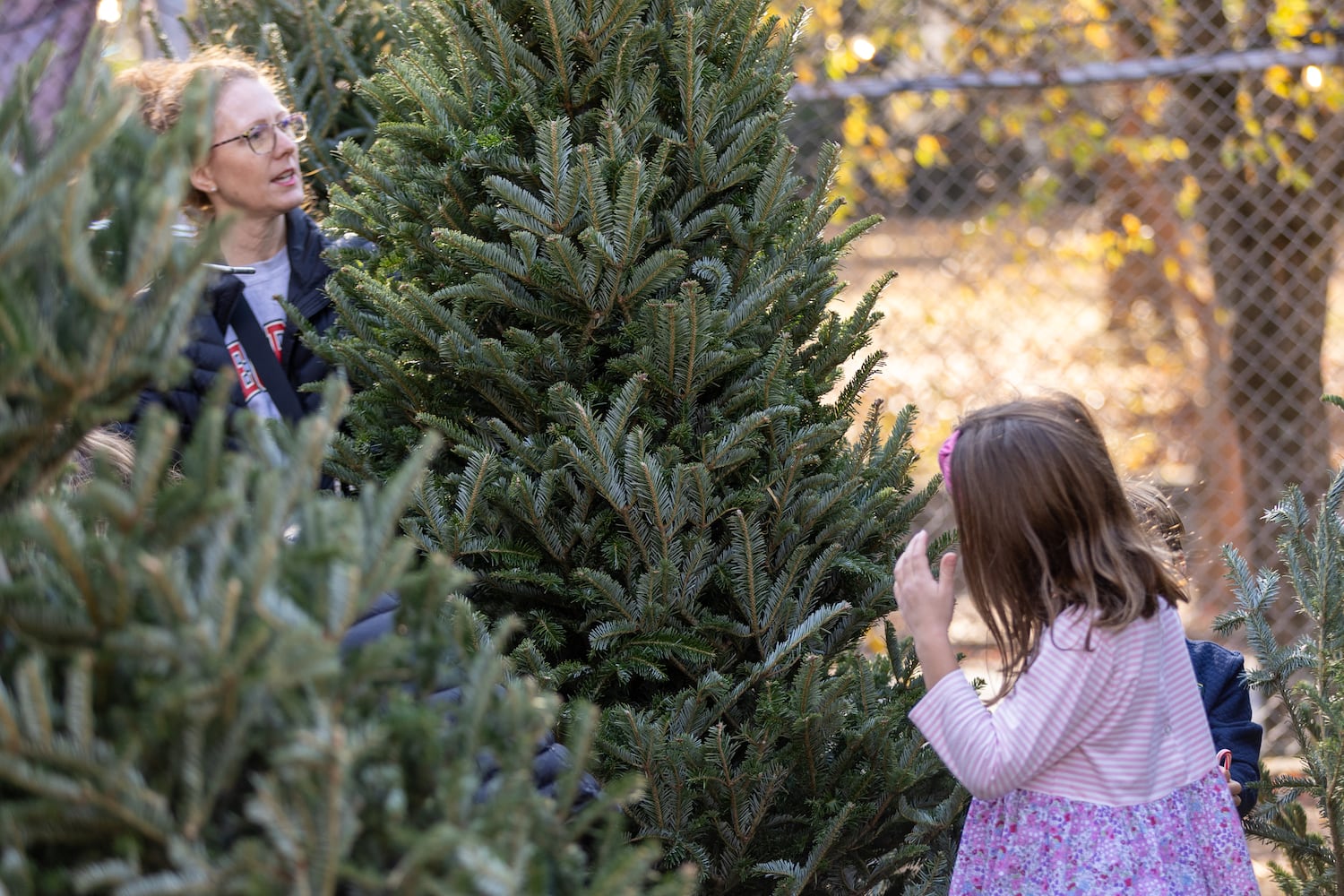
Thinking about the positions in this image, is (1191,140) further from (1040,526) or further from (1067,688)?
(1067,688)

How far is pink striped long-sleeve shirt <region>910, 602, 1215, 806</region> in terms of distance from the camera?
1884mm

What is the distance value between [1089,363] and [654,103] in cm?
476

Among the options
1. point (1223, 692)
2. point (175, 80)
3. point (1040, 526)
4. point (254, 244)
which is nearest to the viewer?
point (1040, 526)

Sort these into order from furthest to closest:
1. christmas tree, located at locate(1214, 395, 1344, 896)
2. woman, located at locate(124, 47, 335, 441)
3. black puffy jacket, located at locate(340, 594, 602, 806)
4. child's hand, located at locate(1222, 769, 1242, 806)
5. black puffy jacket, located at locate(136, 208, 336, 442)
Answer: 1. woman, located at locate(124, 47, 335, 441)
2. black puffy jacket, located at locate(136, 208, 336, 442)
3. christmas tree, located at locate(1214, 395, 1344, 896)
4. child's hand, located at locate(1222, 769, 1242, 806)
5. black puffy jacket, located at locate(340, 594, 602, 806)

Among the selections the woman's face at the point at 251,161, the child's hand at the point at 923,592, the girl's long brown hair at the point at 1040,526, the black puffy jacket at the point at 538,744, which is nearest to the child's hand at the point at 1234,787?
the girl's long brown hair at the point at 1040,526

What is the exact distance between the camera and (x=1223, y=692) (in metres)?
2.48

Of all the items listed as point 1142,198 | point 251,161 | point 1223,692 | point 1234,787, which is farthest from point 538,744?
point 1142,198

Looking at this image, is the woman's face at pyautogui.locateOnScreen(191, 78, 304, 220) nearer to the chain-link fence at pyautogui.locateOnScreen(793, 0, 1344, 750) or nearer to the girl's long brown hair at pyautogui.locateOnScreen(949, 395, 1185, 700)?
the girl's long brown hair at pyautogui.locateOnScreen(949, 395, 1185, 700)

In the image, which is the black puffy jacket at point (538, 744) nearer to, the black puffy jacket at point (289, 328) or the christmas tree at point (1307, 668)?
the black puffy jacket at point (289, 328)

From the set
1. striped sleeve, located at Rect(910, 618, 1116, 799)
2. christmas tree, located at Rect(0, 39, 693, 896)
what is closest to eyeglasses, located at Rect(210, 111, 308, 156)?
christmas tree, located at Rect(0, 39, 693, 896)

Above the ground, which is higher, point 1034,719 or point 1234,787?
point 1034,719

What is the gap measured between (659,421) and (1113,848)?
0.96 m

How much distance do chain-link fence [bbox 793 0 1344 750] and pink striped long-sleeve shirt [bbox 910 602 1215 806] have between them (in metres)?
3.26

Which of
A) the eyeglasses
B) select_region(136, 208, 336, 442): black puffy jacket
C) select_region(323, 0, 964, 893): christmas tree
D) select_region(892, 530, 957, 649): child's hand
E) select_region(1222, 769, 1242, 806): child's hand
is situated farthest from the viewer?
the eyeglasses
